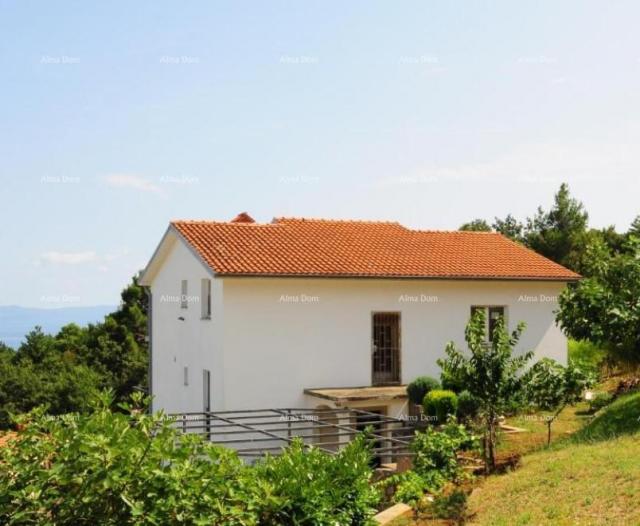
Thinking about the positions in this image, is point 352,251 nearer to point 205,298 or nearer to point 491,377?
point 205,298

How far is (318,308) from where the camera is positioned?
23.4m

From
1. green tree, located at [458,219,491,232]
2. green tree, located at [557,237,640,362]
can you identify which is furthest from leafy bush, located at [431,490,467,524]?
green tree, located at [458,219,491,232]

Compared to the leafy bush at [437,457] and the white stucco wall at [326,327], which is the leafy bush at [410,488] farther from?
the white stucco wall at [326,327]

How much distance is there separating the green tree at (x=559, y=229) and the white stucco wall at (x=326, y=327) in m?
25.9

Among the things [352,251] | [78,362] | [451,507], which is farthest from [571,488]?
[78,362]

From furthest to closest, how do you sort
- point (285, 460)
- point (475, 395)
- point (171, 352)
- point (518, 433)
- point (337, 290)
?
point (171, 352) < point (337, 290) < point (518, 433) < point (475, 395) < point (285, 460)

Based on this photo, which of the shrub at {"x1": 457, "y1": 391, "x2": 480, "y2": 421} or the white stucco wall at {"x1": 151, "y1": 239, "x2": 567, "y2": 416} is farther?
the white stucco wall at {"x1": 151, "y1": 239, "x2": 567, "y2": 416}

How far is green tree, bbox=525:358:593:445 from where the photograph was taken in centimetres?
1482

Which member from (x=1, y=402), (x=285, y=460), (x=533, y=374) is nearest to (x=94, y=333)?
(x=1, y=402)

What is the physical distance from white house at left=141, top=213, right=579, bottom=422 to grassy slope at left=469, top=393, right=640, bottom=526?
9285 millimetres

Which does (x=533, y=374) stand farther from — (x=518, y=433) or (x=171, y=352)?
(x=171, y=352)

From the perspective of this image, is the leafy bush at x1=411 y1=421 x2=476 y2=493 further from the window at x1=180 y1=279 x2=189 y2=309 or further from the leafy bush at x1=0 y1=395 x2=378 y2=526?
the window at x1=180 y1=279 x2=189 y2=309

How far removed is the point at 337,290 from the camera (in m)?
23.7

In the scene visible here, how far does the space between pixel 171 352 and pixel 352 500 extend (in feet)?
60.6
